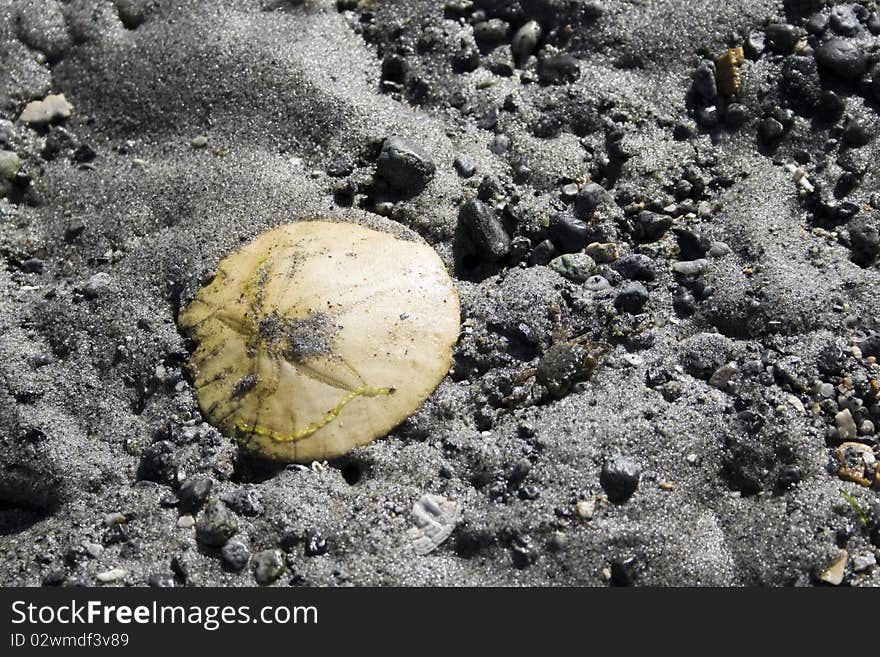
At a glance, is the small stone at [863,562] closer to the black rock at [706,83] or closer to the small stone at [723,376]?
the small stone at [723,376]

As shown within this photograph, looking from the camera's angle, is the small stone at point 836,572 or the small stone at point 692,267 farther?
the small stone at point 692,267

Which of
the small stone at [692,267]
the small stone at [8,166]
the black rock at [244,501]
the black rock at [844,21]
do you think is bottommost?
the black rock at [244,501]

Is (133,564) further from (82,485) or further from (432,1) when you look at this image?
(432,1)

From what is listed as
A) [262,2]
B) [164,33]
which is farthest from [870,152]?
[164,33]

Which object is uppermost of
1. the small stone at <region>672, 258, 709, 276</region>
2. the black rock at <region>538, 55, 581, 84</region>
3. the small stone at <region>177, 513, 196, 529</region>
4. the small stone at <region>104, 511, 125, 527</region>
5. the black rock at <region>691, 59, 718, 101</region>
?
the black rock at <region>691, 59, 718, 101</region>

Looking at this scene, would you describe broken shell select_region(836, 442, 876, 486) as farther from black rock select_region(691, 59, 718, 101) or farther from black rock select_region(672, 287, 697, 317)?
black rock select_region(691, 59, 718, 101)

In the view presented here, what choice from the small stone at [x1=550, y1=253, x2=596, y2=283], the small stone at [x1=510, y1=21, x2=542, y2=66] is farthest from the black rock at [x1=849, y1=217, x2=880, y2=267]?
the small stone at [x1=510, y1=21, x2=542, y2=66]

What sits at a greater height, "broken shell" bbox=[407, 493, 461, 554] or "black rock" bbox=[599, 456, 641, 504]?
"black rock" bbox=[599, 456, 641, 504]

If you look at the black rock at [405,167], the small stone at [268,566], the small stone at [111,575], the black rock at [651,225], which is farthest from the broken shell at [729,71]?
the small stone at [111,575]
